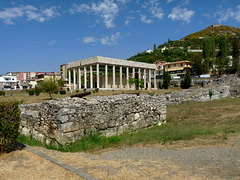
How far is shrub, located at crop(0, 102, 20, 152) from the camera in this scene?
5.57 meters

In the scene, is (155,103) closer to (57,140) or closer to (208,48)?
(57,140)

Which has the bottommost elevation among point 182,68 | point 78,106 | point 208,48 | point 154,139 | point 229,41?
point 154,139

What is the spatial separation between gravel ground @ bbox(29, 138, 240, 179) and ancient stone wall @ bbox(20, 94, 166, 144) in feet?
6.66

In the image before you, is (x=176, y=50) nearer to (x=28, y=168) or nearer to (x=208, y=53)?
(x=208, y=53)

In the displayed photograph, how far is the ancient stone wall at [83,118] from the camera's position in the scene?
7.49m

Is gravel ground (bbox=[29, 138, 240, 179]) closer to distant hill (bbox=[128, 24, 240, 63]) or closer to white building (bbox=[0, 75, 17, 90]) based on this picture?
distant hill (bbox=[128, 24, 240, 63])

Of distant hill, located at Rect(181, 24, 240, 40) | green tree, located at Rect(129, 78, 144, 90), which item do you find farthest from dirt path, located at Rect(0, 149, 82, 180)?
distant hill, located at Rect(181, 24, 240, 40)

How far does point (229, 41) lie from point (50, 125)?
118847 mm

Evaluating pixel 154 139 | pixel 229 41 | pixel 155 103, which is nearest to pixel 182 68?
pixel 229 41

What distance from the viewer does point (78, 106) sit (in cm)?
779

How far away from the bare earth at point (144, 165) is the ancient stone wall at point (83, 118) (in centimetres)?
185

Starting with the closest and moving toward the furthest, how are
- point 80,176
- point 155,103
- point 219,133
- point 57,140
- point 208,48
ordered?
point 80,176, point 57,140, point 219,133, point 155,103, point 208,48

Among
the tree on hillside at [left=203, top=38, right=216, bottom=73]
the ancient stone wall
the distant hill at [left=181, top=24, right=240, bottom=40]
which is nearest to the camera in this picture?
the ancient stone wall

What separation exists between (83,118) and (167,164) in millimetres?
4345
